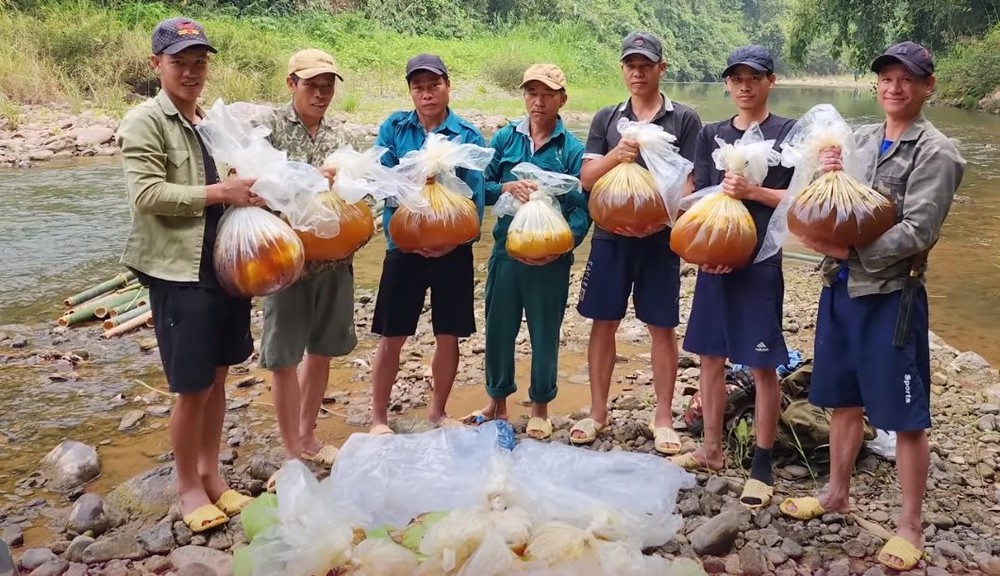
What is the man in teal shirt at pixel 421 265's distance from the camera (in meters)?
3.48

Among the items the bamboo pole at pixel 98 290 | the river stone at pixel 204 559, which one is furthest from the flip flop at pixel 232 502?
the bamboo pole at pixel 98 290

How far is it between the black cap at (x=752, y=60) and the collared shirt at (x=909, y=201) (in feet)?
1.68

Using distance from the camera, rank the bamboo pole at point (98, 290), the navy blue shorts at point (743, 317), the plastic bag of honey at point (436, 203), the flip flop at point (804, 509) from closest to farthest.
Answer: the flip flop at point (804, 509)
the navy blue shorts at point (743, 317)
the plastic bag of honey at point (436, 203)
the bamboo pole at point (98, 290)

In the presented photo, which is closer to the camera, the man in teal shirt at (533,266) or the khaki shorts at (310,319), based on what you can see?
the khaki shorts at (310,319)

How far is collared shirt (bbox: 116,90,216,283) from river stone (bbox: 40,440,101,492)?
1.42 m

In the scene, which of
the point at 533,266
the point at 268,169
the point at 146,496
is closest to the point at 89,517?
the point at 146,496

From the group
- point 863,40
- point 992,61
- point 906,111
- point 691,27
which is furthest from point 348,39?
point 691,27

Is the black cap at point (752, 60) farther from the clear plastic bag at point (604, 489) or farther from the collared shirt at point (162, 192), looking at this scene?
the collared shirt at point (162, 192)

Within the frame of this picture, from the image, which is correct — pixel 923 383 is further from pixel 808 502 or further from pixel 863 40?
pixel 863 40

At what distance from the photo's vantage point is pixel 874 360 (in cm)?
276

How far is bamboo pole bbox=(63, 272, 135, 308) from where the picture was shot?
637cm

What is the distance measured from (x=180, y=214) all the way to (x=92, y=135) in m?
12.2

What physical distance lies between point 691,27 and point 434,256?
5191cm

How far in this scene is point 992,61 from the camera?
71.4ft
